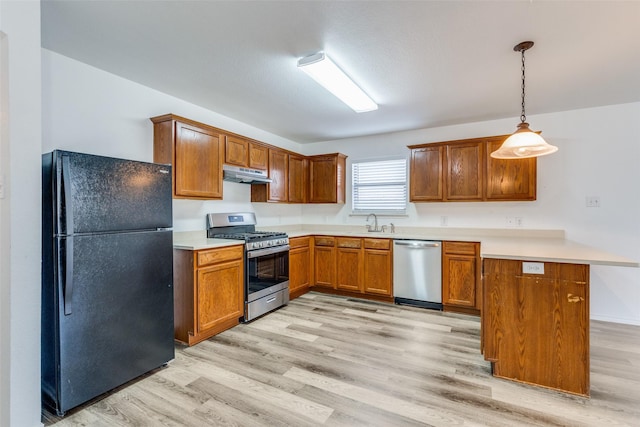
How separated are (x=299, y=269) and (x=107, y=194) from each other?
106 inches

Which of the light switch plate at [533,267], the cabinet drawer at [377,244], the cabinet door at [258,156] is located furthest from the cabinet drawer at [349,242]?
the light switch plate at [533,267]

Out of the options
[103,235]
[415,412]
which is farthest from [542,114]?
[103,235]

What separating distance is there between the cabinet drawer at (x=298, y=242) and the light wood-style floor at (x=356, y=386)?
4.14 ft

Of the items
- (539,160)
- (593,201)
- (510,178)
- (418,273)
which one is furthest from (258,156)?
→ (593,201)

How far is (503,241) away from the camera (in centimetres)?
320

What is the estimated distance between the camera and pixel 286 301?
12.9 feet

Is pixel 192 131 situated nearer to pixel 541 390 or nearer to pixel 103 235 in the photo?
pixel 103 235

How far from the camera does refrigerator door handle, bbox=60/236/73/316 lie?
1815 mm

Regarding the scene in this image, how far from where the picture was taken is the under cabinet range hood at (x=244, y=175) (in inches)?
136

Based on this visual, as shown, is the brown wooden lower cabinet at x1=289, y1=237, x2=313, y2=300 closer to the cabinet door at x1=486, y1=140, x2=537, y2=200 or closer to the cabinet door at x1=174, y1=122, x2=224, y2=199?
the cabinet door at x1=174, y1=122, x2=224, y2=199

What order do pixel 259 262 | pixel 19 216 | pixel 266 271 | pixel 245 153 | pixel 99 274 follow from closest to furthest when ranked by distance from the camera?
pixel 19 216 < pixel 99 274 < pixel 259 262 < pixel 266 271 < pixel 245 153

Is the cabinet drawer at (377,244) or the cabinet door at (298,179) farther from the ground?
the cabinet door at (298,179)

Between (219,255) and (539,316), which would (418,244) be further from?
(219,255)

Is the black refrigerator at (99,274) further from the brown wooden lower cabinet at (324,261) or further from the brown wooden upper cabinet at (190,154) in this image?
the brown wooden lower cabinet at (324,261)
